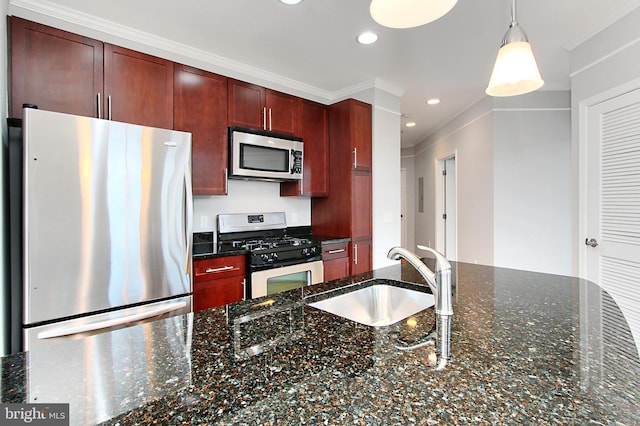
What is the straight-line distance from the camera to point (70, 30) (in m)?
2.21

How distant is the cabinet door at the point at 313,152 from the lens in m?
3.41

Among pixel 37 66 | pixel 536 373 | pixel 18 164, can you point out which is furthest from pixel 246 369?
pixel 37 66

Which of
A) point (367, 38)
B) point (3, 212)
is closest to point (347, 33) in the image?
point (367, 38)

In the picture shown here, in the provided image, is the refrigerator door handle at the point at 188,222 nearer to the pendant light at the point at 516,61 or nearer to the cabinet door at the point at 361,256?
the cabinet door at the point at 361,256

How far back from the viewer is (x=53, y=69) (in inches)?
80.2

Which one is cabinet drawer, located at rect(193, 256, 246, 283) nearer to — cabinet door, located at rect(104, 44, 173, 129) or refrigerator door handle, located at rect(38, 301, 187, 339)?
refrigerator door handle, located at rect(38, 301, 187, 339)

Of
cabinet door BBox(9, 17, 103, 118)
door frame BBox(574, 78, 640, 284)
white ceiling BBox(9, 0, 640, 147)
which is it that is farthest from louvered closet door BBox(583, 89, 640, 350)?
cabinet door BBox(9, 17, 103, 118)

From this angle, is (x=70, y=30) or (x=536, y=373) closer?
(x=536, y=373)

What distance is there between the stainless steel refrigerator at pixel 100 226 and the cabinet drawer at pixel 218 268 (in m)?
0.17

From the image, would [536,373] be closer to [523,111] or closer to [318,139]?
[318,139]

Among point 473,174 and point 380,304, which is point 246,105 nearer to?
point 380,304

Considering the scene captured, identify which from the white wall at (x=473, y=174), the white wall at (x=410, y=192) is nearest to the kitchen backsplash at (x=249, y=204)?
the white wall at (x=473, y=174)

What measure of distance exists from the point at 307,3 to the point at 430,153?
4853mm

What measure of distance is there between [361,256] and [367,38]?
2051 mm
